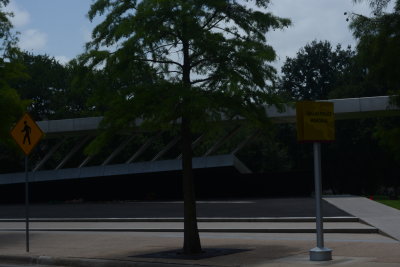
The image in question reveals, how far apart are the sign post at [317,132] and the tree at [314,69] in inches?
2522

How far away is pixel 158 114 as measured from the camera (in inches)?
532

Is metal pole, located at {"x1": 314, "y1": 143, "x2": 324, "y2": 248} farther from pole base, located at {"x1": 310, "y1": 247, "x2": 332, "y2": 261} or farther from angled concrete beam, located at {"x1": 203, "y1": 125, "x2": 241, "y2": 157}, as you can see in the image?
angled concrete beam, located at {"x1": 203, "y1": 125, "x2": 241, "y2": 157}

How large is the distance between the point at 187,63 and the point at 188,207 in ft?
10.4

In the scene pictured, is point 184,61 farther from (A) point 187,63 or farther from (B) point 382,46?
(B) point 382,46

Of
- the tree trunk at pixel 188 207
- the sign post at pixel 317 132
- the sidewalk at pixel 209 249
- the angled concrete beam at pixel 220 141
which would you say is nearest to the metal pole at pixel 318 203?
the sign post at pixel 317 132

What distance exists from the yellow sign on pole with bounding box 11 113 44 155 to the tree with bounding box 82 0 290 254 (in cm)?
288

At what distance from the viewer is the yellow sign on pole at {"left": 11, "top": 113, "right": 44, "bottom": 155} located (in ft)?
53.3

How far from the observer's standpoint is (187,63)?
14.5 metres

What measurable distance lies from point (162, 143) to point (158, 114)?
49046mm

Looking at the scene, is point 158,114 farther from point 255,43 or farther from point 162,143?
point 162,143

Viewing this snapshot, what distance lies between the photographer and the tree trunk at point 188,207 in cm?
1423

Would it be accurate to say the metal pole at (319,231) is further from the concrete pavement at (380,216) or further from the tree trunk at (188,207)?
the concrete pavement at (380,216)

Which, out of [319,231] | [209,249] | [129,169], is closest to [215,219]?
[209,249]

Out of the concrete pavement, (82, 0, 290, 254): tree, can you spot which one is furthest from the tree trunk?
the concrete pavement
